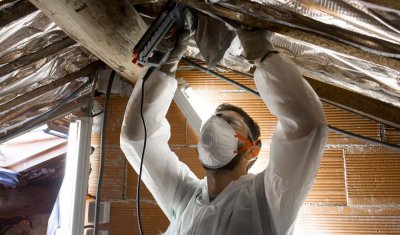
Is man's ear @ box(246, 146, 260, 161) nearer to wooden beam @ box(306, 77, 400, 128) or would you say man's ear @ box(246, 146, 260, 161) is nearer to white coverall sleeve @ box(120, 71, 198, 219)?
white coverall sleeve @ box(120, 71, 198, 219)

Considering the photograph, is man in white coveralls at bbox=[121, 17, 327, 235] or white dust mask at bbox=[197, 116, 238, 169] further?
white dust mask at bbox=[197, 116, 238, 169]

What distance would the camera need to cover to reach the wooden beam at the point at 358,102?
1.64 metres

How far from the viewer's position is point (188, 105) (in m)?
1.83

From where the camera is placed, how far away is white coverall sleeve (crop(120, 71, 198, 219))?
144 cm

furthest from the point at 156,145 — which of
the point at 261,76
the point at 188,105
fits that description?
the point at 261,76

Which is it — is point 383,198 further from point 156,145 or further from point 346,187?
point 156,145

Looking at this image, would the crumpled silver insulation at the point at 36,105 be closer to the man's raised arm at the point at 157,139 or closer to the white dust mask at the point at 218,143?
the man's raised arm at the point at 157,139

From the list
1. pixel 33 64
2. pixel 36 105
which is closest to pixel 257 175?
pixel 33 64

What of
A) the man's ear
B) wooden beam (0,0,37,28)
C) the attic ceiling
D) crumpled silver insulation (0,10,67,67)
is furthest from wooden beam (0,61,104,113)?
the man's ear

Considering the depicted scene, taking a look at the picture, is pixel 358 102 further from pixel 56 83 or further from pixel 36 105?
pixel 36 105

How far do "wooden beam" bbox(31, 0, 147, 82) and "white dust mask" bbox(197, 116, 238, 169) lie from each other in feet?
1.38

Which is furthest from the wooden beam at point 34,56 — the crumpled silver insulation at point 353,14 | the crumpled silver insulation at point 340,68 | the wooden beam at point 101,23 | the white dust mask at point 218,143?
the crumpled silver insulation at point 353,14

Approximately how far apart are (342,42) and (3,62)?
135cm

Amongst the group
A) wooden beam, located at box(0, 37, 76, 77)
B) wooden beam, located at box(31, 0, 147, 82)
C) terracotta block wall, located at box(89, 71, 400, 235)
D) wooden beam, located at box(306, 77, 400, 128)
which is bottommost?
terracotta block wall, located at box(89, 71, 400, 235)
